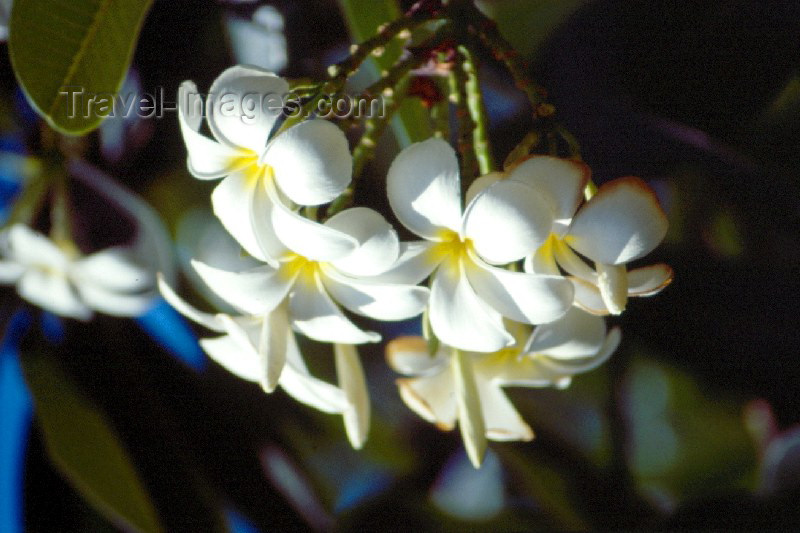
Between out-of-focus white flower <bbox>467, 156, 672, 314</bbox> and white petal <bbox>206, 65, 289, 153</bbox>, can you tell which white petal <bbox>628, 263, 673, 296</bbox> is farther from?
white petal <bbox>206, 65, 289, 153</bbox>

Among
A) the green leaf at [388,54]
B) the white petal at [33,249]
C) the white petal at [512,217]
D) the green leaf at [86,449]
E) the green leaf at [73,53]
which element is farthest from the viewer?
the green leaf at [86,449]

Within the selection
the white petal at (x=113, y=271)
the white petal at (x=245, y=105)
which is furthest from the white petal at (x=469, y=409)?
the white petal at (x=113, y=271)

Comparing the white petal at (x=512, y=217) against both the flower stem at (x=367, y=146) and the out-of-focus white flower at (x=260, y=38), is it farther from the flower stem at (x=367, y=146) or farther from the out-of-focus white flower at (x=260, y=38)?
the out-of-focus white flower at (x=260, y=38)

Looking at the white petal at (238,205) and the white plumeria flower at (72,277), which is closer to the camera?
the white petal at (238,205)

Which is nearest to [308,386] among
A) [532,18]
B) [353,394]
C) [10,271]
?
[353,394]

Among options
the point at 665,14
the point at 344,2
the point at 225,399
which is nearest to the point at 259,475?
the point at 225,399

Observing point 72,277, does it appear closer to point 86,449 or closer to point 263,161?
point 86,449

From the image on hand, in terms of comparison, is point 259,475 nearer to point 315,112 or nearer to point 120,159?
point 120,159
